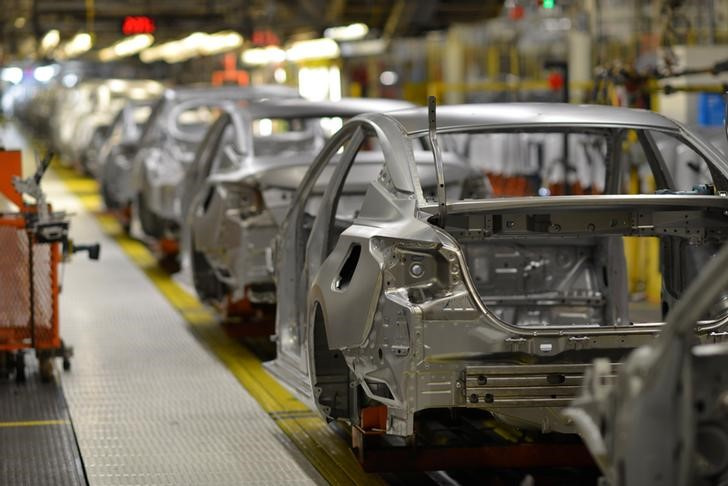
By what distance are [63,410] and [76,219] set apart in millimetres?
11779

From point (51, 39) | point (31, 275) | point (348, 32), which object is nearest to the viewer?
point (31, 275)

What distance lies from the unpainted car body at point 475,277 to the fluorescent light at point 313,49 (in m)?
17.7

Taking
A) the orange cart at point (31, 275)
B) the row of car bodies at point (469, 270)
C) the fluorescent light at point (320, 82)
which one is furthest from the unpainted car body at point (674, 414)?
the fluorescent light at point (320, 82)

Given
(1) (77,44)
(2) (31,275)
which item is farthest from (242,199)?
(1) (77,44)

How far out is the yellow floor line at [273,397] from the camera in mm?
6727

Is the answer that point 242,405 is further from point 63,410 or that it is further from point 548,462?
point 548,462

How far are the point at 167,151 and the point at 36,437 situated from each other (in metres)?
7.69

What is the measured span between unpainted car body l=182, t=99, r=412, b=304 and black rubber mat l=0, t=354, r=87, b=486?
1.49 m

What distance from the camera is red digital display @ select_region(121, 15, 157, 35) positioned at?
899 inches

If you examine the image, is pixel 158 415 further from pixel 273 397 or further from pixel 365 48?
pixel 365 48

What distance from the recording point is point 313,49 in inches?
1062

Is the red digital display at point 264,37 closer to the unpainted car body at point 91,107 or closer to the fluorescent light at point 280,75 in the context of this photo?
the unpainted car body at point 91,107

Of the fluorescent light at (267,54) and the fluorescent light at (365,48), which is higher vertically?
the fluorescent light at (365,48)

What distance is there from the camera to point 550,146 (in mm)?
15508
